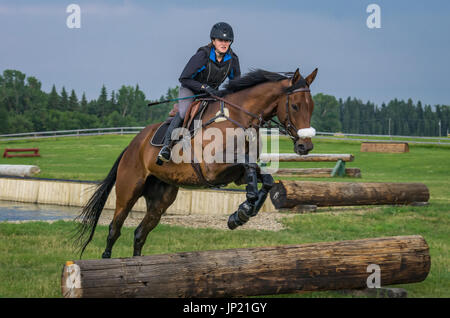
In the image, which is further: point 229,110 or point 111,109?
point 111,109

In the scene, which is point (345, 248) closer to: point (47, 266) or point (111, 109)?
point (47, 266)

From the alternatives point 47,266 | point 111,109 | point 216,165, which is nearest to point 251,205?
point 216,165

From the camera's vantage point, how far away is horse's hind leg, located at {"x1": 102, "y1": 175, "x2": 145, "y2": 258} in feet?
26.2

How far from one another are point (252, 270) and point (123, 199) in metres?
3.11

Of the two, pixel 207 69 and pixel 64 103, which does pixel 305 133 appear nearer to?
pixel 207 69

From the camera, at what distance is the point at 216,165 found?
6641 millimetres

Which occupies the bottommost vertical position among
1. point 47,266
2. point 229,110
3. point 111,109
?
point 47,266

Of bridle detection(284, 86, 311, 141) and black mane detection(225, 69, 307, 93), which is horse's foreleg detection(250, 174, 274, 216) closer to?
bridle detection(284, 86, 311, 141)

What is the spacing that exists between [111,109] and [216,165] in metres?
104

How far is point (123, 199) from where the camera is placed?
8078 mm

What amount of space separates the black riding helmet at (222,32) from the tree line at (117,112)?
79655 millimetres

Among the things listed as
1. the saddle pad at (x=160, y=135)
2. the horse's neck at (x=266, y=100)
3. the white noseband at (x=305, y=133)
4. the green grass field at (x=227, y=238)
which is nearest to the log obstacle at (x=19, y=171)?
the green grass field at (x=227, y=238)

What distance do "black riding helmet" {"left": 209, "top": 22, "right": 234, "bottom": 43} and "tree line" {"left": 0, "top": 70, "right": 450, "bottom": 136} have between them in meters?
79.7
